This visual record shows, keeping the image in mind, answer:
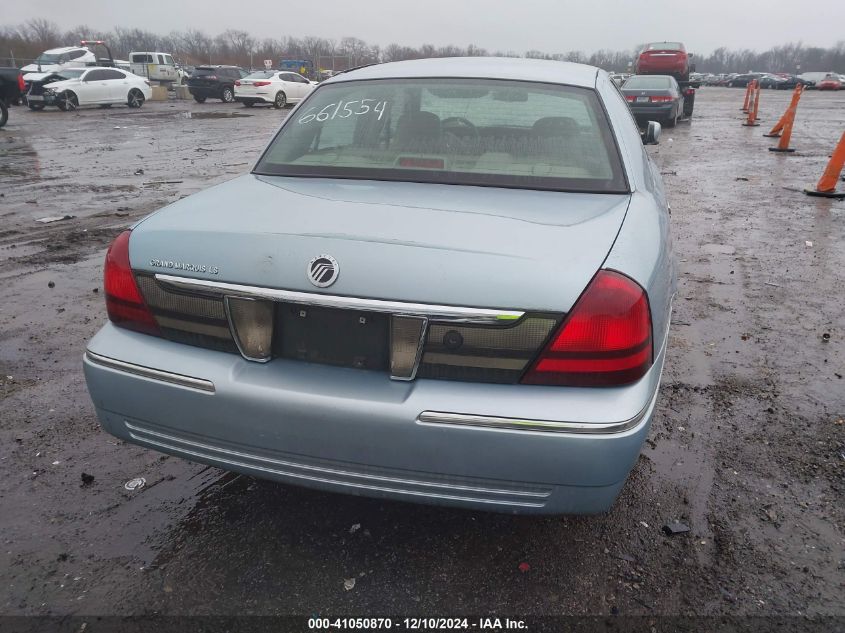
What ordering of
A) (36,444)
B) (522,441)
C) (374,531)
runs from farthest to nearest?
(36,444), (374,531), (522,441)

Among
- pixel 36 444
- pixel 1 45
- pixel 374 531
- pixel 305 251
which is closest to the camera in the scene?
pixel 305 251

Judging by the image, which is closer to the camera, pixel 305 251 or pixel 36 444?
pixel 305 251

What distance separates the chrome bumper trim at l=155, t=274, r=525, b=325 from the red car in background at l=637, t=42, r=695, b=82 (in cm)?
2725

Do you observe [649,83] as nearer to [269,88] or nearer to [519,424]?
[269,88]

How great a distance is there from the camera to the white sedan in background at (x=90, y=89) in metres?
24.2

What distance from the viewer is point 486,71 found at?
320 cm

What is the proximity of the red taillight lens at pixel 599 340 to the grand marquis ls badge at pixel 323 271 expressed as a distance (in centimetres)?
63

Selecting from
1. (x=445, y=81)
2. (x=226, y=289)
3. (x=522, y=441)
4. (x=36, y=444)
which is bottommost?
(x=36, y=444)

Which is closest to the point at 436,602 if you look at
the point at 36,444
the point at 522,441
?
the point at 522,441

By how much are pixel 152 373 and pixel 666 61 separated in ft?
90.7

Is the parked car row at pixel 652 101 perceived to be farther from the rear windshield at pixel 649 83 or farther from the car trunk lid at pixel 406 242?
the car trunk lid at pixel 406 242

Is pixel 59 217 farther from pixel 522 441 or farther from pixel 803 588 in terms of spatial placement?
pixel 803 588

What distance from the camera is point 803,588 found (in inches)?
85.5

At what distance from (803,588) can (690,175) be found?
10115mm
